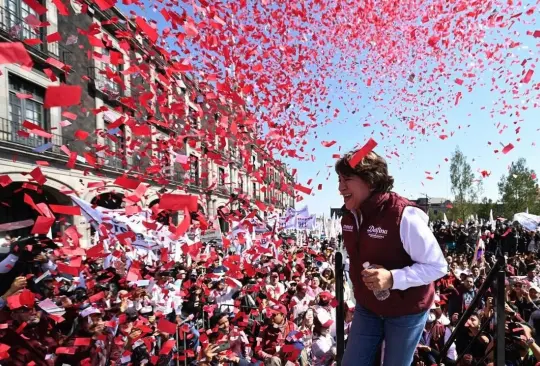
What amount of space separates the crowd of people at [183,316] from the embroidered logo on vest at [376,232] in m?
2.02

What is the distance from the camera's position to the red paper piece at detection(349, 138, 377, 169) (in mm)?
2219

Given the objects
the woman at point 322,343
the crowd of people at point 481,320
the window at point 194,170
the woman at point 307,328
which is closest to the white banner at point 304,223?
the crowd of people at point 481,320

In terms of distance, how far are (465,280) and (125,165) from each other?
1831 centimetres

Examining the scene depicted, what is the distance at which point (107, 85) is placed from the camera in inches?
791

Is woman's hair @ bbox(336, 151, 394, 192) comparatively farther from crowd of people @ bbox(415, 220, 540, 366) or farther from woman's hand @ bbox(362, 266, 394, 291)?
crowd of people @ bbox(415, 220, 540, 366)

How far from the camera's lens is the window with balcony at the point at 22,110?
13.9 metres

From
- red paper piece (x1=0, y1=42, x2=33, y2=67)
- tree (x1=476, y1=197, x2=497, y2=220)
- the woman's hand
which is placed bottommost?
tree (x1=476, y1=197, x2=497, y2=220)

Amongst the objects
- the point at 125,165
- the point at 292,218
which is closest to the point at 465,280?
the point at 292,218

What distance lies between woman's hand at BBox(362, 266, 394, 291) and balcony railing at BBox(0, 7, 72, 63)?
46.9 ft

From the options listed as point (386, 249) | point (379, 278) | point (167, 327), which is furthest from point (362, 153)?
point (167, 327)

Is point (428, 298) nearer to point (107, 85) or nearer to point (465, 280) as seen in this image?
point (465, 280)

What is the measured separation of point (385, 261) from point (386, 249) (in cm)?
7

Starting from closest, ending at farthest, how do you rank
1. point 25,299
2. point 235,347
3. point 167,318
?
point 25,299 < point 235,347 < point 167,318

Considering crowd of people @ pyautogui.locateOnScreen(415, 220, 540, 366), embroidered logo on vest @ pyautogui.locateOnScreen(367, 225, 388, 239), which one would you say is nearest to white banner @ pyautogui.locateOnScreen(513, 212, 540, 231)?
crowd of people @ pyautogui.locateOnScreen(415, 220, 540, 366)
